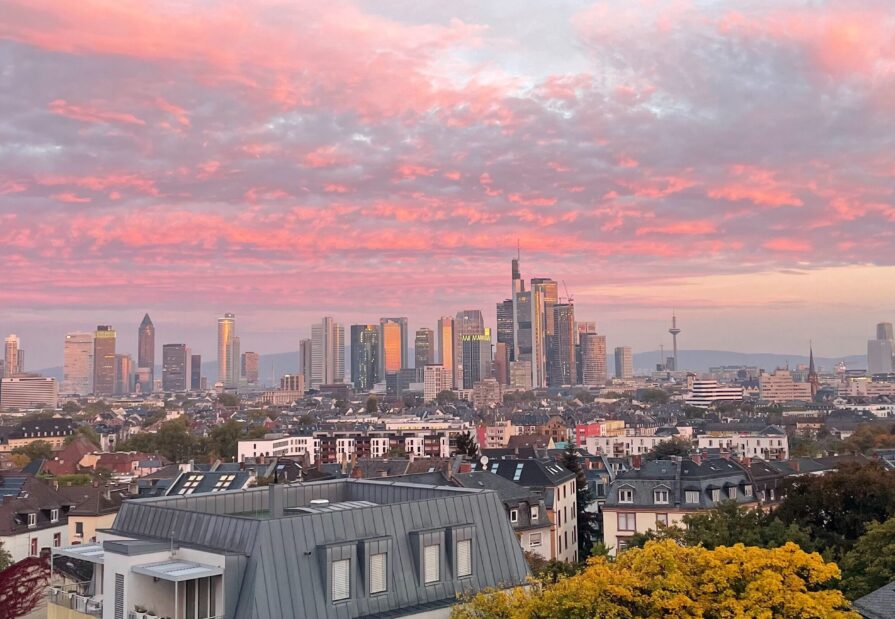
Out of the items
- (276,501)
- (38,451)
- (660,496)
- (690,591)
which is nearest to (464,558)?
(276,501)

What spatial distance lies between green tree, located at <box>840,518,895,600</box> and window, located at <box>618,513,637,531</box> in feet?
86.8

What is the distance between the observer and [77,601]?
3108cm

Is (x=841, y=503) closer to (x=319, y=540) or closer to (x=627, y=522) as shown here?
(x=627, y=522)

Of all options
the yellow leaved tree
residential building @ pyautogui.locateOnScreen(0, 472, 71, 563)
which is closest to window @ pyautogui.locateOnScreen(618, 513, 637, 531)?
residential building @ pyautogui.locateOnScreen(0, 472, 71, 563)

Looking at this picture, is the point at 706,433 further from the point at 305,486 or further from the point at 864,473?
the point at 305,486

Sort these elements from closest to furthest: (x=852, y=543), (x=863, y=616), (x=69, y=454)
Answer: (x=863, y=616) < (x=852, y=543) < (x=69, y=454)

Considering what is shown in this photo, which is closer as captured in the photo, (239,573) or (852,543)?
(239,573)

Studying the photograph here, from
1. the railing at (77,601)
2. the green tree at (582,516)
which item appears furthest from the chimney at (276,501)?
the green tree at (582,516)

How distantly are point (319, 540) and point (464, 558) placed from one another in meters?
5.45

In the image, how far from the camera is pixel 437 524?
31.0 m

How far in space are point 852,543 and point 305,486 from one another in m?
25.9

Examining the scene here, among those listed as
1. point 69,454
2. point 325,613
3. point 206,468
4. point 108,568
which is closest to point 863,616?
point 325,613

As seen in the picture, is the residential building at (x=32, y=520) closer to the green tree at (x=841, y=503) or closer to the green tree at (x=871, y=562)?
the green tree at (x=841, y=503)

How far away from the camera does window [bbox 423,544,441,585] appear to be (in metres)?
30.1
